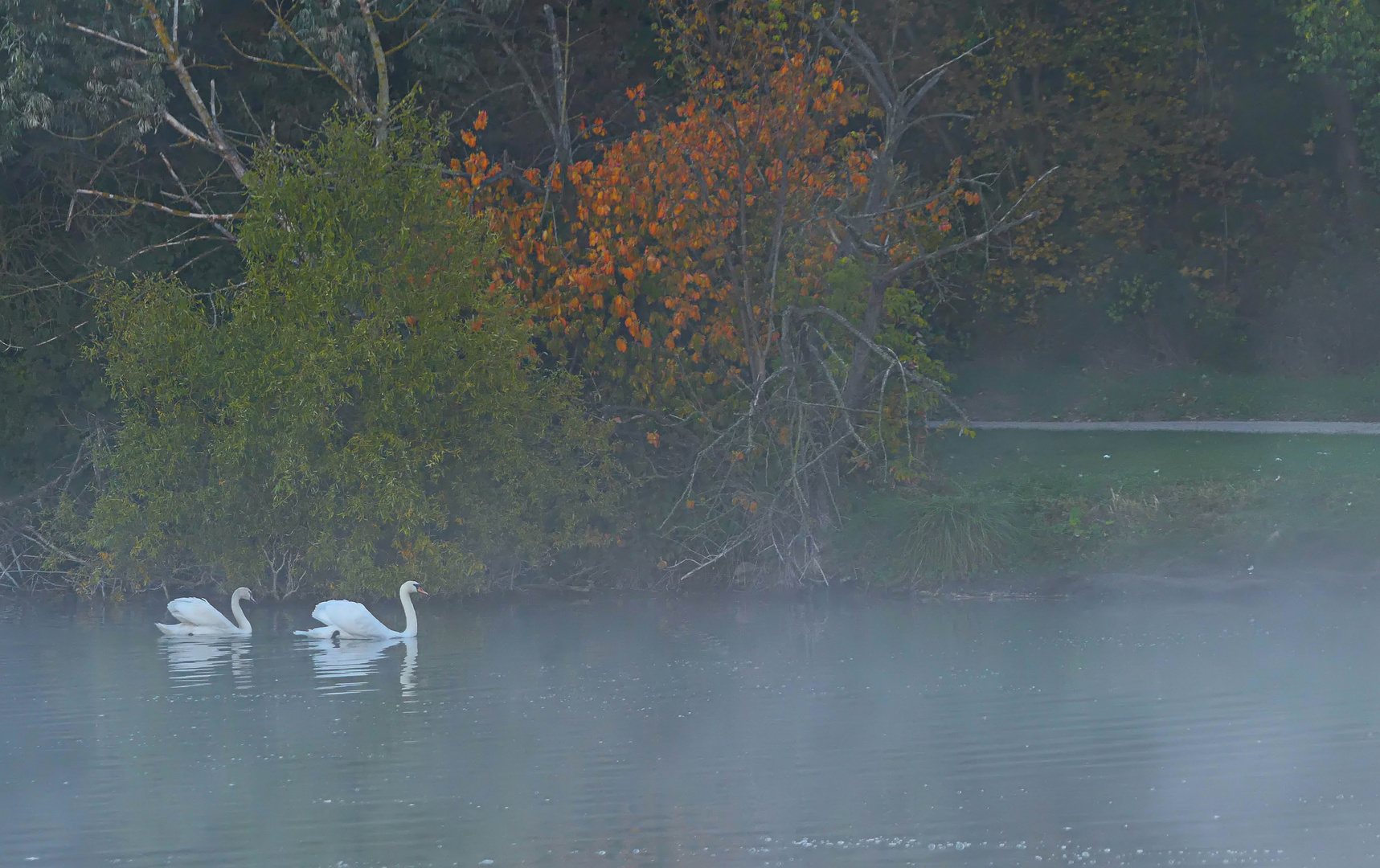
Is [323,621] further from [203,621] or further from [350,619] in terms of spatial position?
[203,621]

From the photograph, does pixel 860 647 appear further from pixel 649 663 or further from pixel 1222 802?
pixel 1222 802

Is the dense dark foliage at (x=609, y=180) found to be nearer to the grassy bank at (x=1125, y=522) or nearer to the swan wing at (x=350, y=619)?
the grassy bank at (x=1125, y=522)

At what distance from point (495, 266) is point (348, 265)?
1841 millimetres

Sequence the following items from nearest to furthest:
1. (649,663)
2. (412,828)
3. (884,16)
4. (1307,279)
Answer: (412,828) → (649,663) → (884,16) → (1307,279)

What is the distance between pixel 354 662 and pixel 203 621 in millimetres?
2569

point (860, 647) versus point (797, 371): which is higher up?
point (797, 371)

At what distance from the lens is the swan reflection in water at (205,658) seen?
15.1 metres

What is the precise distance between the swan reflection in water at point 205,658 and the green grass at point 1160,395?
17.8 meters

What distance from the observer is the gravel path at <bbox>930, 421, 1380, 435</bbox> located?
24.4m

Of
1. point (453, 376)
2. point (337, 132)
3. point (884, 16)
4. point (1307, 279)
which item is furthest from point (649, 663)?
point (1307, 279)

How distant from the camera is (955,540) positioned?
760 inches

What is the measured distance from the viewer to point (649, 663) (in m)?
15.2

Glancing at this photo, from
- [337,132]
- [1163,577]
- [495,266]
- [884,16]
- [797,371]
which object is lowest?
[1163,577]

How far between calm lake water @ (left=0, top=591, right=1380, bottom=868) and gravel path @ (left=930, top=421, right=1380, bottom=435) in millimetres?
6502
